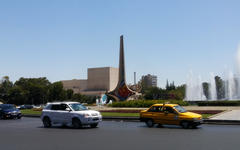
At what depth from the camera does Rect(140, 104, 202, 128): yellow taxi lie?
59.7 feet

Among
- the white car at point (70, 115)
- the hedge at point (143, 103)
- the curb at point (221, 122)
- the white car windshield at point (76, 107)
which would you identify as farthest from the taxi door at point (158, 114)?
the hedge at point (143, 103)

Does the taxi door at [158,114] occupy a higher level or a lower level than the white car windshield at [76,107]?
lower

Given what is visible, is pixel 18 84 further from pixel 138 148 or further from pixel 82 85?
pixel 138 148

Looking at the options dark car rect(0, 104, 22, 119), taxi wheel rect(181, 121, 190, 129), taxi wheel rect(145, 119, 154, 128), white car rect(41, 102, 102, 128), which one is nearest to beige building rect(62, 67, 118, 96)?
dark car rect(0, 104, 22, 119)

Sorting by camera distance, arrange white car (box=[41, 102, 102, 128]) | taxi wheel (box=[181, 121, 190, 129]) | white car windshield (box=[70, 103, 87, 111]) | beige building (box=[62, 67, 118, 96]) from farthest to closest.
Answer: beige building (box=[62, 67, 118, 96]) < white car windshield (box=[70, 103, 87, 111]) < white car (box=[41, 102, 102, 128]) < taxi wheel (box=[181, 121, 190, 129])

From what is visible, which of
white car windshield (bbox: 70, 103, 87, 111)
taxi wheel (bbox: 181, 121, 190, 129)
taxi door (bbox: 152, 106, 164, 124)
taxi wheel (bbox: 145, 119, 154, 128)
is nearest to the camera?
taxi wheel (bbox: 181, 121, 190, 129)

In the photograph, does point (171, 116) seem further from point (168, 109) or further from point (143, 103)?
point (143, 103)

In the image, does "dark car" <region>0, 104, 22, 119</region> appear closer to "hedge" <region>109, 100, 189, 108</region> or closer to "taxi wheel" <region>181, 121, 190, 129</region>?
"taxi wheel" <region>181, 121, 190, 129</region>

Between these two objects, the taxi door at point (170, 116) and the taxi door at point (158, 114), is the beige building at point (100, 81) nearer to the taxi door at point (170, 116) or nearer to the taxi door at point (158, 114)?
the taxi door at point (158, 114)

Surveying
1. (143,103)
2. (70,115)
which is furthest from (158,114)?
(143,103)

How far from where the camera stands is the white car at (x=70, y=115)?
1866 cm

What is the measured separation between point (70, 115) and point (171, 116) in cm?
637

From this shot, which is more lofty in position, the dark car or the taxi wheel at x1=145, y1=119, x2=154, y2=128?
the dark car

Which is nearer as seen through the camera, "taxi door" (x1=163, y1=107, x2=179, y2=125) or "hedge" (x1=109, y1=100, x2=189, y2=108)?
"taxi door" (x1=163, y1=107, x2=179, y2=125)
